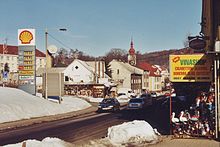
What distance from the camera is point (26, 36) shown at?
1730 inches

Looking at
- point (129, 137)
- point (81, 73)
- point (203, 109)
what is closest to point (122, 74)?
point (81, 73)

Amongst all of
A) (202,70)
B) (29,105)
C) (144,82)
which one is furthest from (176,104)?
(144,82)

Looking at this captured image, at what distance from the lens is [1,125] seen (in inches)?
1077

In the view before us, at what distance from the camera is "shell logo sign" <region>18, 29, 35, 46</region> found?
43750mm

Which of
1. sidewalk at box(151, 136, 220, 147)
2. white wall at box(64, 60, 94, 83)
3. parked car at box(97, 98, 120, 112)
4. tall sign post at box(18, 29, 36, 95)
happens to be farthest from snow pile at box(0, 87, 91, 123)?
white wall at box(64, 60, 94, 83)

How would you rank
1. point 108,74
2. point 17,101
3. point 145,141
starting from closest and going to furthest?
point 145,141 → point 17,101 → point 108,74

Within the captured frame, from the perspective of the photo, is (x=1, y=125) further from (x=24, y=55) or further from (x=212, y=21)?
(x=24, y=55)

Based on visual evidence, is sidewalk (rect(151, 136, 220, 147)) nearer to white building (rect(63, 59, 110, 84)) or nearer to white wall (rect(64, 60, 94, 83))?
white building (rect(63, 59, 110, 84))

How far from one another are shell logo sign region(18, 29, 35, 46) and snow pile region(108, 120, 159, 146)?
2799 centimetres

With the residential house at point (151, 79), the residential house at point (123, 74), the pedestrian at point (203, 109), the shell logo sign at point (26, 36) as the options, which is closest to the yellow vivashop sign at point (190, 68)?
the pedestrian at point (203, 109)

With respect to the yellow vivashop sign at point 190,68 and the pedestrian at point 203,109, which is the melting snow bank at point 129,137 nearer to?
the pedestrian at point 203,109

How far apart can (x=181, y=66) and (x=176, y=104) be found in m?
21.4

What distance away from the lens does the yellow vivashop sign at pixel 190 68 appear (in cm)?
1828

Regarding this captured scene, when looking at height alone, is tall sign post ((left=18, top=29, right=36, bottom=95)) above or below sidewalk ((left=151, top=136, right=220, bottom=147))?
above
